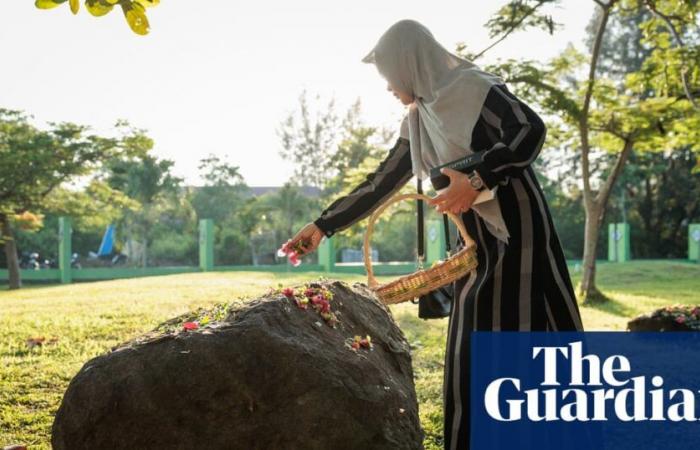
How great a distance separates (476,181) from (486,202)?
0.48 feet

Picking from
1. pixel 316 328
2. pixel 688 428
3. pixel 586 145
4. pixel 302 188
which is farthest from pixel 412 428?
pixel 302 188

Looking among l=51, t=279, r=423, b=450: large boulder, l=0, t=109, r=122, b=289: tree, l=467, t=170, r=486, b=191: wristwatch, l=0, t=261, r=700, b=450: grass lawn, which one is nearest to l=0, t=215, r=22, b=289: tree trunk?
l=0, t=109, r=122, b=289: tree

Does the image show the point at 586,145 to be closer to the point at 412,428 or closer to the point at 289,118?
the point at 412,428

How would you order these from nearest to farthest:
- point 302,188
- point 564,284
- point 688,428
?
point 564,284 → point 688,428 → point 302,188

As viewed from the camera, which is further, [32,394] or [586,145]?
[586,145]

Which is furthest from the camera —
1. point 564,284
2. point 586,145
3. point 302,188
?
point 302,188

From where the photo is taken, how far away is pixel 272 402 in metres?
2.57

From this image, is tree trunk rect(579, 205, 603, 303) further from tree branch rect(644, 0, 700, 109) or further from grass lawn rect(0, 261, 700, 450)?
tree branch rect(644, 0, 700, 109)

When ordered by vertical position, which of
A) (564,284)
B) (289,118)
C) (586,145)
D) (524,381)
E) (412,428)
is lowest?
(412,428)

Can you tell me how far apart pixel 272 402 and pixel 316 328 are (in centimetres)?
38

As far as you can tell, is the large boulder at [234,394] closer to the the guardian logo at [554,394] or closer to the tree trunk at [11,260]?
the the guardian logo at [554,394]

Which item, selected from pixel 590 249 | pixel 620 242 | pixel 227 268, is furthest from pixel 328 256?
pixel 590 249

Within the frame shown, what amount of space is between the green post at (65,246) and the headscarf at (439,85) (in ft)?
64.4

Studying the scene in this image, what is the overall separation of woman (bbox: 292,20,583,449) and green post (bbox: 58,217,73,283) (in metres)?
19.7
